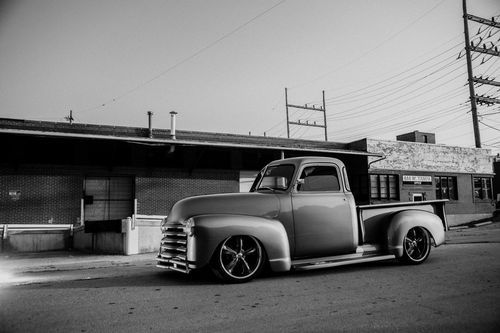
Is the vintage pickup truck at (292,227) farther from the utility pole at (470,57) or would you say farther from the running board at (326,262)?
the utility pole at (470,57)

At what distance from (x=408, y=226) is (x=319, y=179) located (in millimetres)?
1877

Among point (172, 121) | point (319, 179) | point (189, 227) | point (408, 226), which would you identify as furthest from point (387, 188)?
point (189, 227)

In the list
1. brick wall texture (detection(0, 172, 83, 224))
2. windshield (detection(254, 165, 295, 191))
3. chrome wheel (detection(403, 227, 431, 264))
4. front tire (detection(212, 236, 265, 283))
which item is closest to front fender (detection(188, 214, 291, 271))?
front tire (detection(212, 236, 265, 283))

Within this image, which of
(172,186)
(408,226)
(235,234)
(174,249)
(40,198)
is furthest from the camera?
(172,186)

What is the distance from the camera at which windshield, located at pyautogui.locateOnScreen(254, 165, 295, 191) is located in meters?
6.36

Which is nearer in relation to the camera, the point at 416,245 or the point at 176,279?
the point at 176,279

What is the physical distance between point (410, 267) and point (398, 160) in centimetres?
1970

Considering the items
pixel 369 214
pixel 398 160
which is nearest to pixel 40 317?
pixel 369 214

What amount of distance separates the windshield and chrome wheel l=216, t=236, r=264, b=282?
1120 mm

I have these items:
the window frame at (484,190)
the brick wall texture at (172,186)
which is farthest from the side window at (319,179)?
the window frame at (484,190)

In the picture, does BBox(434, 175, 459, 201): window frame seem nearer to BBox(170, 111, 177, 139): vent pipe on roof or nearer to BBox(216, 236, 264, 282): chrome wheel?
BBox(170, 111, 177, 139): vent pipe on roof

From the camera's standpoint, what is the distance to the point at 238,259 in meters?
5.68

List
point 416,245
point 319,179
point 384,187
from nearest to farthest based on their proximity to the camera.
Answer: point 319,179
point 416,245
point 384,187

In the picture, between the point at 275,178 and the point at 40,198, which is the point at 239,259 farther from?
the point at 40,198
